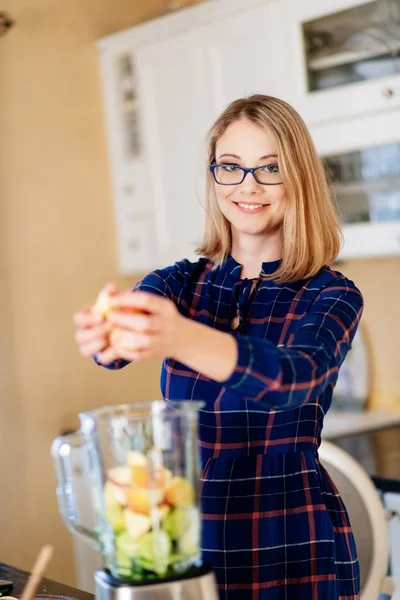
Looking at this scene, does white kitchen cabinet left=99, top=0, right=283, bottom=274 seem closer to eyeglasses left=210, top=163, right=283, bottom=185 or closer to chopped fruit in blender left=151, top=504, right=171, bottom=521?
eyeglasses left=210, top=163, right=283, bottom=185

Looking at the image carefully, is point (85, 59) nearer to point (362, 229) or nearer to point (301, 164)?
point (362, 229)

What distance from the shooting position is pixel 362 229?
2.59 m

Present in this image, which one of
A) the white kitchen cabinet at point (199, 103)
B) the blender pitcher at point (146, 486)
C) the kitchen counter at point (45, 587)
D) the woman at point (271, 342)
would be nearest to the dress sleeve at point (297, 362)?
the woman at point (271, 342)

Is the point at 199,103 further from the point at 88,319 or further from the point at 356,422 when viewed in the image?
the point at 88,319

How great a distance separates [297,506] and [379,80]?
151 cm

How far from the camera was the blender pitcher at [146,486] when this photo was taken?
33.6 inches

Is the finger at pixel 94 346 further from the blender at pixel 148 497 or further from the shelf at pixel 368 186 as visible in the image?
the shelf at pixel 368 186

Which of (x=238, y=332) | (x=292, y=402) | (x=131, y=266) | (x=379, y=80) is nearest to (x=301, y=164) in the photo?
(x=238, y=332)

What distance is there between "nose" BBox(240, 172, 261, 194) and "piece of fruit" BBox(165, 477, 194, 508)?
53 centimetres

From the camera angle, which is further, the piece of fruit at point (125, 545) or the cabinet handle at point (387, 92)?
the cabinet handle at point (387, 92)

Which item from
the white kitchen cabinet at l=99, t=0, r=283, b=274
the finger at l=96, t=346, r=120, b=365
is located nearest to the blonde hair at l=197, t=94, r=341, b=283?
the finger at l=96, t=346, r=120, b=365

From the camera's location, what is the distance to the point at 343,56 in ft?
8.34

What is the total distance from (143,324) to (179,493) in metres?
0.16

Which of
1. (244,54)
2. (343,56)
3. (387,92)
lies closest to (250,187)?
(387,92)
